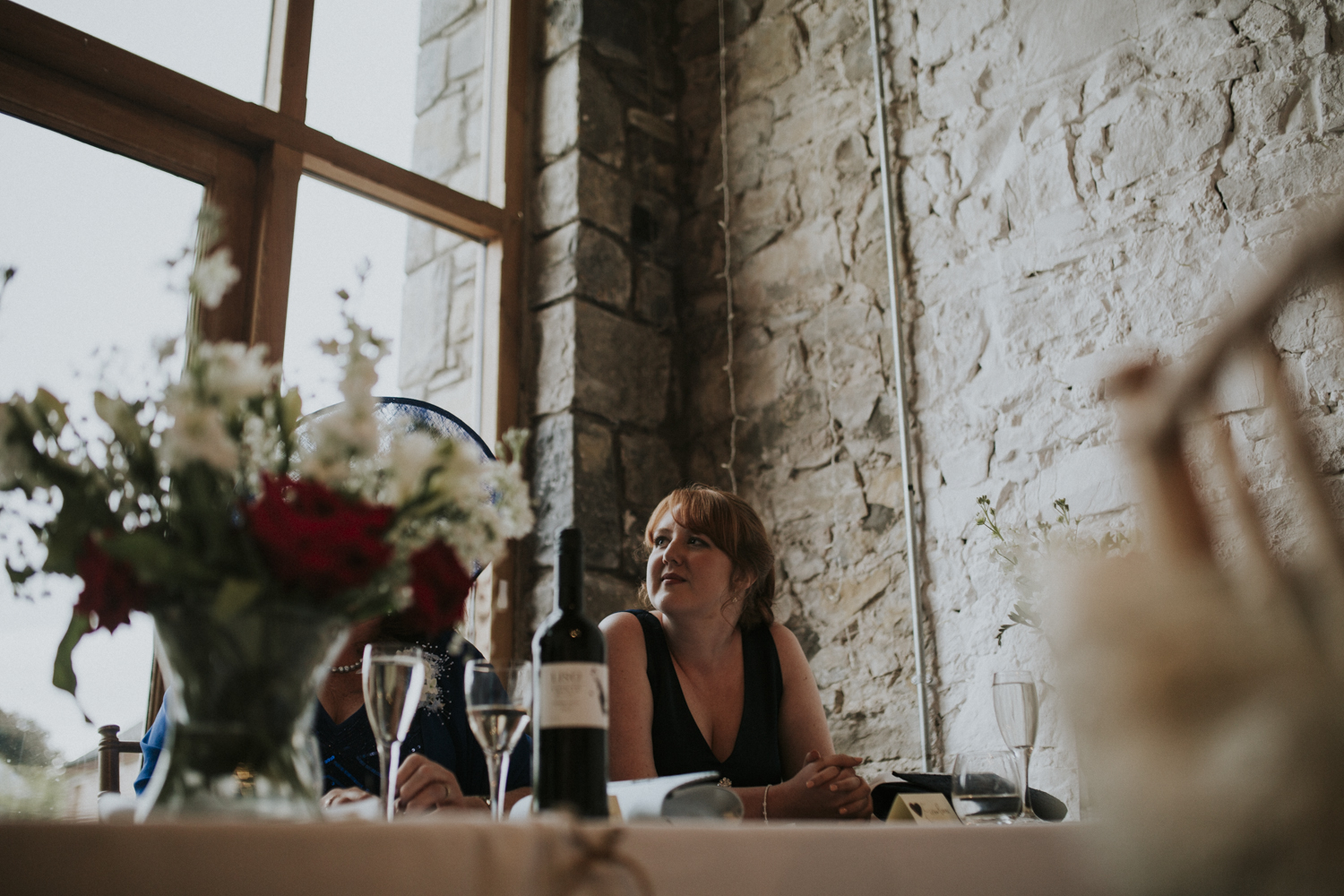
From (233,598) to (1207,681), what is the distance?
594mm

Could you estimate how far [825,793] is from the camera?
154 cm

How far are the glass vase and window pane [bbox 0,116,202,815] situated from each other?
151cm

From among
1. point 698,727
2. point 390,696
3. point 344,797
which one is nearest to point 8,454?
point 390,696

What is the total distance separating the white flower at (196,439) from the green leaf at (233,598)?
94 millimetres

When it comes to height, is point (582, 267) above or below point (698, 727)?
above

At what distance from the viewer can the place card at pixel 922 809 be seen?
4.29 ft

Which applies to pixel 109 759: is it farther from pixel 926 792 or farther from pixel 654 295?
pixel 654 295

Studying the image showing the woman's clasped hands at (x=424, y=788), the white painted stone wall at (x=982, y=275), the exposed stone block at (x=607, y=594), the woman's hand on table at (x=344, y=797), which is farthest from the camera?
the exposed stone block at (x=607, y=594)

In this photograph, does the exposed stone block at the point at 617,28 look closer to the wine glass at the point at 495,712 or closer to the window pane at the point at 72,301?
the window pane at the point at 72,301

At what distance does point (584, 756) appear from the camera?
2.88ft

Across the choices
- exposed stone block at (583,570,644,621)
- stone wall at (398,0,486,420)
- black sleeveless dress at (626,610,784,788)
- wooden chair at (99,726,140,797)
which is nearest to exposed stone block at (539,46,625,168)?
stone wall at (398,0,486,420)

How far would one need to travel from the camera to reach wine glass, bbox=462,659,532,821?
102cm

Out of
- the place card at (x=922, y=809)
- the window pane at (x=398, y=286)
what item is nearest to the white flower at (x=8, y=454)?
the place card at (x=922, y=809)

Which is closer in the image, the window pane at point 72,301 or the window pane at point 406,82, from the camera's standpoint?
the window pane at point 72,301
